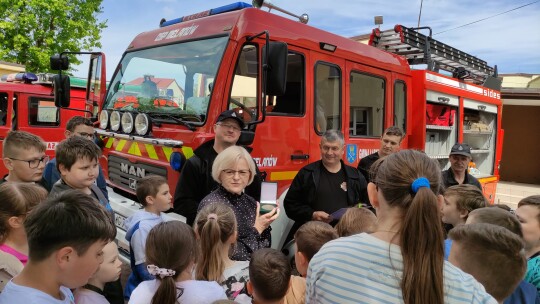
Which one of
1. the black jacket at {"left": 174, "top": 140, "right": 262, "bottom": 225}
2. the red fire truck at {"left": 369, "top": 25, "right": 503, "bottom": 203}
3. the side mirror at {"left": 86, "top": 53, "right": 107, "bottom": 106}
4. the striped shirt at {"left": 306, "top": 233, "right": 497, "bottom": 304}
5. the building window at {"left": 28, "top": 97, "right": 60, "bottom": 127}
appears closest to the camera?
the striped shirt at {"left": 306, "top": 233, "right": 497, "bottom": 304}

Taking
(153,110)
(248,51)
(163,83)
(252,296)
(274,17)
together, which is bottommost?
(252,296)

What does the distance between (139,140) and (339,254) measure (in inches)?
110

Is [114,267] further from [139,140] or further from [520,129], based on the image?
[520,129]

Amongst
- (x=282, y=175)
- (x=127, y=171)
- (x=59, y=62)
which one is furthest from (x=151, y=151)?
(x=59, y=62)

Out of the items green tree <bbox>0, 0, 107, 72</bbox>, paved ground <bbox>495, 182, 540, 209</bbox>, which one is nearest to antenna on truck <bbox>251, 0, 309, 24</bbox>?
paved ground <bbox>495, 182, 540, 209</bbox>

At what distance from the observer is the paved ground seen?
1072 cm

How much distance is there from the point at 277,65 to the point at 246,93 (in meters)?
0.48

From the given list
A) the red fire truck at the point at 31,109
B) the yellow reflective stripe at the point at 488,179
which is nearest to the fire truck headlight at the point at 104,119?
the red fire truck at the point at 31,109

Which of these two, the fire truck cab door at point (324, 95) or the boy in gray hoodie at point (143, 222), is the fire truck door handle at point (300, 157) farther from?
the boy in gray hoodie at point (143, 222)

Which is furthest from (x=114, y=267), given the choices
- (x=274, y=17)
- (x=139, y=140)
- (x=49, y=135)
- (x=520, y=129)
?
(x=520, y=129)

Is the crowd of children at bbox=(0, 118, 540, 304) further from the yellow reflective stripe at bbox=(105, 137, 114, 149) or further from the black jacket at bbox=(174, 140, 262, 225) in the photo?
the yellow reflective stripe at bbox=(105, 137, 114, 149)

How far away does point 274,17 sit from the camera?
3.75 m

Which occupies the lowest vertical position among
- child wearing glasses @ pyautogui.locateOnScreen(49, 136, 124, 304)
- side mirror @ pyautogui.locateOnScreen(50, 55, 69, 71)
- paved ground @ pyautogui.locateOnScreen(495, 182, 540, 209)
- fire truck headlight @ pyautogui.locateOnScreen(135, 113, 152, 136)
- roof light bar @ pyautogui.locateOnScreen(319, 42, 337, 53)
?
paved ground @ pyautogui.locateOnScreen(495, 182, 540, 209)

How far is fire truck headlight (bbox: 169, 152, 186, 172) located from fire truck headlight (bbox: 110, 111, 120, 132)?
1030 millimetres
